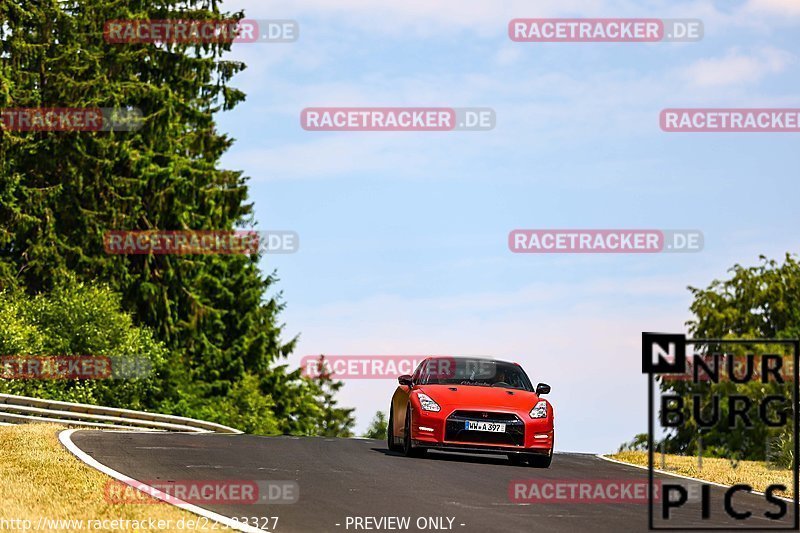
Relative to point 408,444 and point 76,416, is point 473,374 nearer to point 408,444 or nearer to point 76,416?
point 408,444

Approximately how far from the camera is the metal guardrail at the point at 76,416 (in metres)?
29.0

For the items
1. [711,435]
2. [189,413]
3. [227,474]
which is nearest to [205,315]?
[189,413]

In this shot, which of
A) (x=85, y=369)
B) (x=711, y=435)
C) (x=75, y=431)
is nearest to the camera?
(x=75, y=431)

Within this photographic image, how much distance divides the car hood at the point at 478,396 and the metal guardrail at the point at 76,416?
37.8ft

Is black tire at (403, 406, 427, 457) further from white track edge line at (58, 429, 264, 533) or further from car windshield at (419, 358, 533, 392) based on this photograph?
white track edge line at (58, 429, 264, 533)

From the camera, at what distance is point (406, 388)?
67.8 ft

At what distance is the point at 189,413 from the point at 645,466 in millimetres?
31794

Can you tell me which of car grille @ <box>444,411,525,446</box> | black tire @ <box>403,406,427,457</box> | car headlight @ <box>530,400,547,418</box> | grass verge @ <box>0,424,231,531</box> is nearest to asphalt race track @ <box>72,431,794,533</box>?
black tire @ <box>403,406,427,457</box>

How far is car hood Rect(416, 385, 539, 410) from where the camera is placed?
1934 centimetres

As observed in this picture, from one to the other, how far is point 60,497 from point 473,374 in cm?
899

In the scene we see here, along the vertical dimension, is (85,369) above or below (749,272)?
below

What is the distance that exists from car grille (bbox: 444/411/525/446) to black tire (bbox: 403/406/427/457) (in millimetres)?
787

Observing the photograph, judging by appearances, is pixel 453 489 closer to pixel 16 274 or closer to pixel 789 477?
pixel 789 477

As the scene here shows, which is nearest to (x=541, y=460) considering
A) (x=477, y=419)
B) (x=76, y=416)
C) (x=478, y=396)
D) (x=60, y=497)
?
(x=477, y=419)
